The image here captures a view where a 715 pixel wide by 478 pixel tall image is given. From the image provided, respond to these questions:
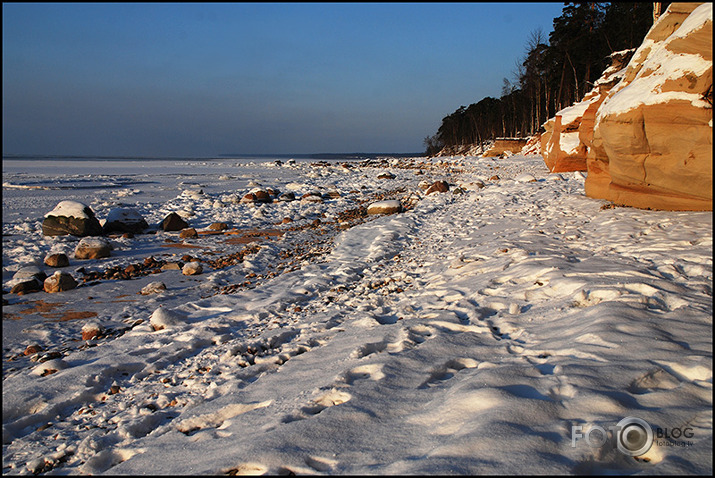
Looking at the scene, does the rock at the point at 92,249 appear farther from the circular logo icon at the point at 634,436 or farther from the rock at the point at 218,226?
the circular logo icon at the point at 634,436

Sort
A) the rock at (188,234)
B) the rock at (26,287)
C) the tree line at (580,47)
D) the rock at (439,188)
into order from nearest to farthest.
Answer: the rock at (26,287)
the rock at (188,234)
the rock at (439,188)
the tree line at (580,47)

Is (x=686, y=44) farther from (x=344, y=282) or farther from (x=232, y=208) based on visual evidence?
(x=232, y=208)

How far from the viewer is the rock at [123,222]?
10.6 m

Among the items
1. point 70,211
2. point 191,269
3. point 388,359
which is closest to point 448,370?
point 388,359

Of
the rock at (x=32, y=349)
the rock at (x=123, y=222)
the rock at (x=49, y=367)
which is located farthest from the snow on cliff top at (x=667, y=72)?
the rock at (x=123, y=222)

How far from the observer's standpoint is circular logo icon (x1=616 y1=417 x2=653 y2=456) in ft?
6.77

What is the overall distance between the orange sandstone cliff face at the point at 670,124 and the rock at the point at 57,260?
10096mm

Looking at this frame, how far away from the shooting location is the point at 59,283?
6664 mm

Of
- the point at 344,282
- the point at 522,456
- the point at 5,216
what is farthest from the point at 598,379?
the point at 5,216

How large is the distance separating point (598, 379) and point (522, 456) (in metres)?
0.99

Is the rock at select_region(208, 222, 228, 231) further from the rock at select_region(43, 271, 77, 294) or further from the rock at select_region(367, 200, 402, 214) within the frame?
the rock at select_region(43, 271, 77, 294)

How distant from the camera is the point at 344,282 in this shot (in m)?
6.55

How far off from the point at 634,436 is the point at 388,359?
1743mm

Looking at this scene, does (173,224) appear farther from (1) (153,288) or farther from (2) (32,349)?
(2) (32,349)
